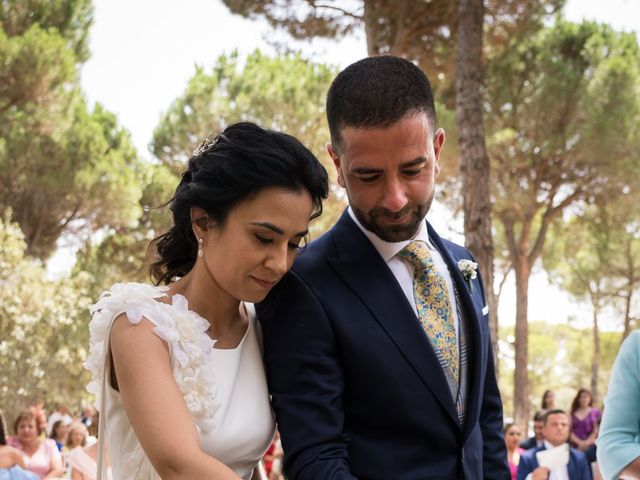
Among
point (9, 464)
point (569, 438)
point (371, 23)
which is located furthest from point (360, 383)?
point (371, 23)

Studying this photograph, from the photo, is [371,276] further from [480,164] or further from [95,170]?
[95,170]

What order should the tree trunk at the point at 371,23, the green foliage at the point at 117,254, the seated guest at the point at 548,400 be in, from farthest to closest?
the green foliage at the point at 117,254 → the tree trunk at the point at 371,23 → the seated guest at the point at 548,400

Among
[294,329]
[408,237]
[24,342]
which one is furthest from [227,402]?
[24,342]

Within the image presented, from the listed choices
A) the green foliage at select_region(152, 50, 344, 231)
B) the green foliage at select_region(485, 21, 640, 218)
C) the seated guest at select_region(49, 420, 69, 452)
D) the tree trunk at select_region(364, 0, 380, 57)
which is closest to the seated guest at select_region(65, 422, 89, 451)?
the seated guest at select_region(49, 420, 69, 452)

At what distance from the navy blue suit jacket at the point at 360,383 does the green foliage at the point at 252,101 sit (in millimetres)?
16004

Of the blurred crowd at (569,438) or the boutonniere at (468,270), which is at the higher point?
the boutonniere at (468,270)

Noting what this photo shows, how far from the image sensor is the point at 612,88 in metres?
19.0

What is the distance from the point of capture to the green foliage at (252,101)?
19531mm

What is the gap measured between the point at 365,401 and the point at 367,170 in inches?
21.7

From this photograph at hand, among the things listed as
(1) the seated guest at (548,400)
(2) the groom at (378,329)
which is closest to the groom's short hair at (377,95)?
(2) the groom at (378,329)

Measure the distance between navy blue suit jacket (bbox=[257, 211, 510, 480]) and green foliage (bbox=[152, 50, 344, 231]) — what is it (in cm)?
1600

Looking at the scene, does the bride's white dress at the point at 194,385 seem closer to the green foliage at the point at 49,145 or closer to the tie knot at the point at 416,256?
the tie knot at the point at 416,256

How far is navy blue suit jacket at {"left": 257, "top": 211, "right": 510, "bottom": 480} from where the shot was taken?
6.88 ft

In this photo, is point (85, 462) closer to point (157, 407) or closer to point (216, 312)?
point (216, 312)
